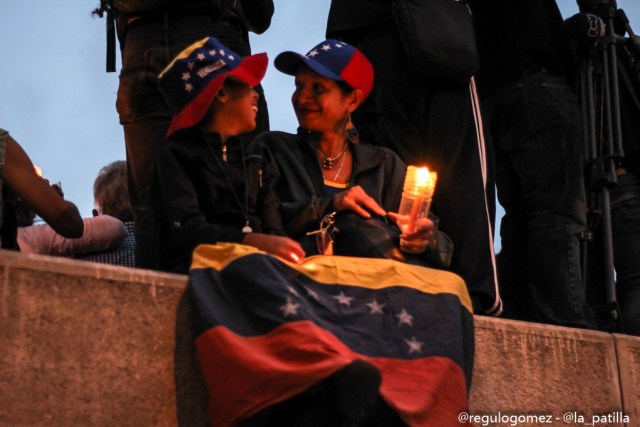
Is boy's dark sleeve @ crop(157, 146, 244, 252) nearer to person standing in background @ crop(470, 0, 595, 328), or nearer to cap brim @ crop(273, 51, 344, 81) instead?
cap brim @ crop(273, 51, 344, 81)

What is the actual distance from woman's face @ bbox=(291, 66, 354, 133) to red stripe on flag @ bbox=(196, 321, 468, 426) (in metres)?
1.28

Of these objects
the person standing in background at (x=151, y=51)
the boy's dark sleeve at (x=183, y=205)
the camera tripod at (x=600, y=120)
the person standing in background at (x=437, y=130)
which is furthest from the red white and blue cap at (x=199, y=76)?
the camera tripod at (x=600, y=120)

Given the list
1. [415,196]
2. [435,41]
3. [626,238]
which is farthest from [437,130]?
[626,238]

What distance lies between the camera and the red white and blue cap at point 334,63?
483 centimetres

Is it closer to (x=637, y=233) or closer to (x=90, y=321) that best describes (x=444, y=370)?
(x=90, y=321)

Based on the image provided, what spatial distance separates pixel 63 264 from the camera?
3.66m

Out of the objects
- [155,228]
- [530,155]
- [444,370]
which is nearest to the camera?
[444,370]

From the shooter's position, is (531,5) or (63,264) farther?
(531,5)

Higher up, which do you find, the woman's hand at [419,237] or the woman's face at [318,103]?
the woman's face at [318,103]

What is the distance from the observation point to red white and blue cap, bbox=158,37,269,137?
14.2 feet

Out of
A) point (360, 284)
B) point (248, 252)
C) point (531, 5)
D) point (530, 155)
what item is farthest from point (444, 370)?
point (531, 5)

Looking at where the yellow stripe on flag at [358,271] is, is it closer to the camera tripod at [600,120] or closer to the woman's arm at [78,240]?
the woman's arm at [78,240]

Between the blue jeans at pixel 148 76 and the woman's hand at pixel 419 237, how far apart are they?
104 cm

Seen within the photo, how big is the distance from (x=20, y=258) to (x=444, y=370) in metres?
1.27
